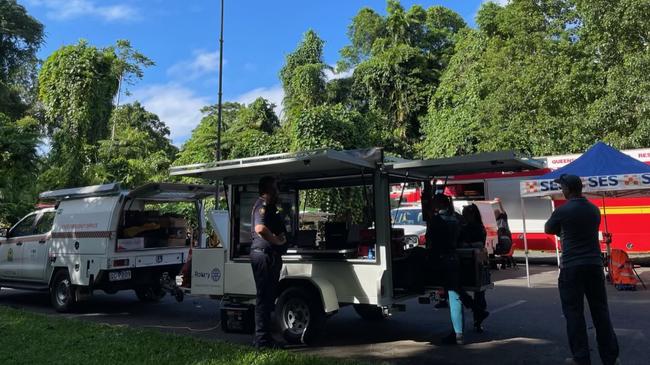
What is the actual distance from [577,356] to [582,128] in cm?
1501

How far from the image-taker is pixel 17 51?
3231 centimetres

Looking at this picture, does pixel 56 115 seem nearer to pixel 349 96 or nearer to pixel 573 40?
pixel 349 96

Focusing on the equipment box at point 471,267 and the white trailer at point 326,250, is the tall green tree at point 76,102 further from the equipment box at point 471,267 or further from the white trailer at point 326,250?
the equipment box at point 471,267

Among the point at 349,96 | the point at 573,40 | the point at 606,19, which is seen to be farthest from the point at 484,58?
the point at 349,96

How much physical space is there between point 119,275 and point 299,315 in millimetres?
4169

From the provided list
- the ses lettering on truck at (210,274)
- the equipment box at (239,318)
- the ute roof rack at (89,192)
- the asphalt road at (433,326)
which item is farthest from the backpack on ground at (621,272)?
the ute roof rack at (89,192)

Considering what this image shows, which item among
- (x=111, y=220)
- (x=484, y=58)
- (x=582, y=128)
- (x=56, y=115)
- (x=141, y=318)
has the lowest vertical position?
(x=141, y=318)

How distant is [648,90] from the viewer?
Answer: 16484 mm

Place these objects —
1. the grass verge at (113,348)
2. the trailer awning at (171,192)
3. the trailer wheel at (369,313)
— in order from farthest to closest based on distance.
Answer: the trailer awning at (171,192)
the trailer wheel at (369,313)
the grass verge at (113,348)

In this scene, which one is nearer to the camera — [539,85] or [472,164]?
[472,164]

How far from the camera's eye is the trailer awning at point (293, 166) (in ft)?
20.9

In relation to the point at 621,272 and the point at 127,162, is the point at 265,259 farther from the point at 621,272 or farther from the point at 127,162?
the point at 127,162

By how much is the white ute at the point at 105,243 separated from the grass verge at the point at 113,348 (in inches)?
69.4

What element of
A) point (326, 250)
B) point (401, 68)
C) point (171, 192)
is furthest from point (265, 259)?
point (401, 68)
